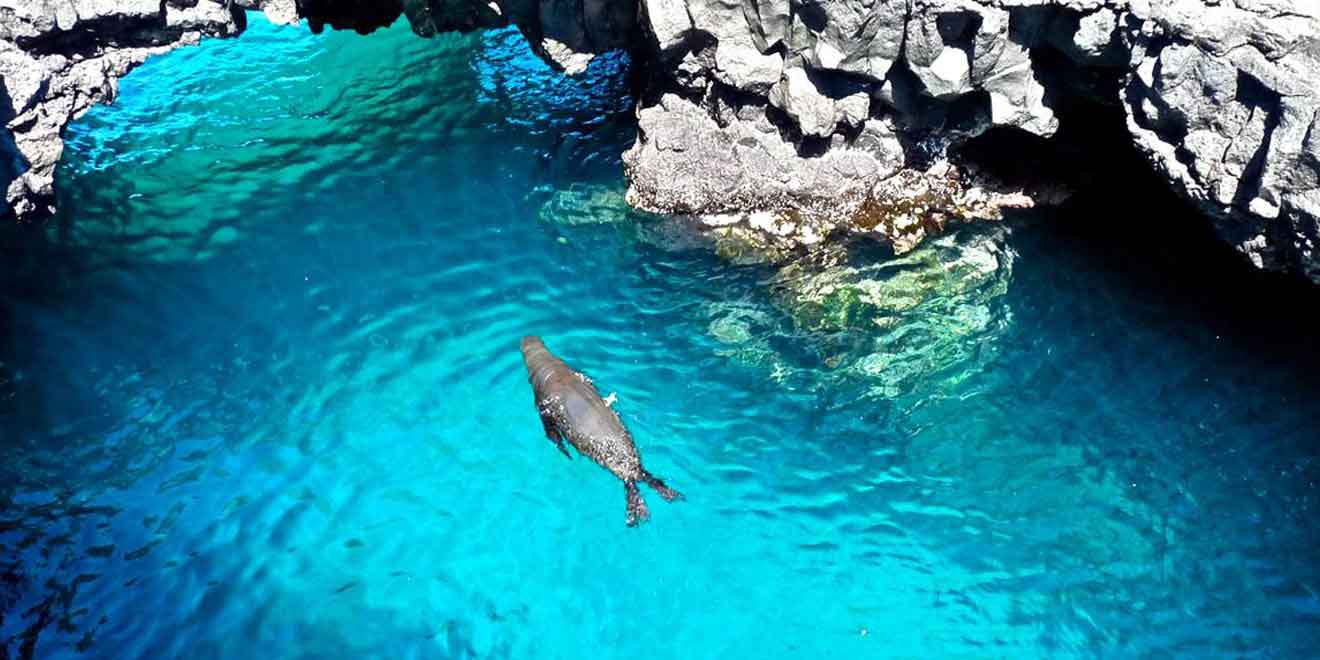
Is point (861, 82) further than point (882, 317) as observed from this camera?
Yes

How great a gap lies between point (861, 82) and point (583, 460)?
20.9 ft

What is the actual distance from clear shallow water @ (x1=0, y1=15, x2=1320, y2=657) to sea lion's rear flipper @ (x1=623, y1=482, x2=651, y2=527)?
0.43m

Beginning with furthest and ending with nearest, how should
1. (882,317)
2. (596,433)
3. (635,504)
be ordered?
(882,317), (635,504), (596,433)

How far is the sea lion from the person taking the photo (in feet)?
31.5

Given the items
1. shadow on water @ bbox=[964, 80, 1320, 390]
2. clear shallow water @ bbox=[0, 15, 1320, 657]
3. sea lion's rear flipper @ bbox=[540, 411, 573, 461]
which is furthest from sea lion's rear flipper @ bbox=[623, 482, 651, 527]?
shadow on water @ bbox=[964, 80, 1320, 390]

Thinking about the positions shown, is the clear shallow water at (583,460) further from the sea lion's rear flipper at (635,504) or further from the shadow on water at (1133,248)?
the sea lion's rear flipper at (635,504)

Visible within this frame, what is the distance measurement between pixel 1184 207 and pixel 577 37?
29.5ft

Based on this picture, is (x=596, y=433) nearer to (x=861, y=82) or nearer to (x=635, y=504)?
(x=635, y=504)

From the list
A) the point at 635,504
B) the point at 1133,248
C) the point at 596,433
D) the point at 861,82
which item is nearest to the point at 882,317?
the point at 861,82

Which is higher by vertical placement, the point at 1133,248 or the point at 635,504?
the point at 1133,248

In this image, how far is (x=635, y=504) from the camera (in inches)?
384

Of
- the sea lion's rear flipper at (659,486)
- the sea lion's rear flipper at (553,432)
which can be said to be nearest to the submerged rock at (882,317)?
the sea lion's rear flipper at (659,486)

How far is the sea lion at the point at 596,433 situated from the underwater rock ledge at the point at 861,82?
5.01 m

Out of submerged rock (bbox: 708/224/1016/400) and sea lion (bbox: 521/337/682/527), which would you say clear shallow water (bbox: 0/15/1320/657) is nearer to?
submerged rock (bbox: 708/224/1016/400)
